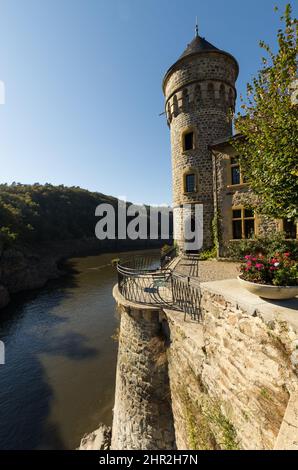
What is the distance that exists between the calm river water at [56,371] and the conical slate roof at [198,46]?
21.4 m

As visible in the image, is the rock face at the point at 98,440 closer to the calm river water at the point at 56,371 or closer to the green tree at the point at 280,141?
the calm river water at the point at 56,371

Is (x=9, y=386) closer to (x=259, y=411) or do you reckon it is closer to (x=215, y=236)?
(x=259, y=411)

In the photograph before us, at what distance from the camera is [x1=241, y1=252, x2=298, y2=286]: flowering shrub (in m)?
2.94

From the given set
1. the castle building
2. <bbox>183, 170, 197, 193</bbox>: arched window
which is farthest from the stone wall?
<bbox>183, 170, 197, 193</bbox>: arched window

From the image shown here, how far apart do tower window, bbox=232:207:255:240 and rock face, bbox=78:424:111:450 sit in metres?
12.4

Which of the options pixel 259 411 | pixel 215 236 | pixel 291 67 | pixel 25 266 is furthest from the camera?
pixel 25 266

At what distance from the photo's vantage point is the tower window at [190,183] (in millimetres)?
15062

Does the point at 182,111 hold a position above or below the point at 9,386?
above

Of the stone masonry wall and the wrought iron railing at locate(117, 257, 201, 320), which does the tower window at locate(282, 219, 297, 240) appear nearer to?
the stone masonry wall

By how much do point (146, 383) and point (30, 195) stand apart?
67759mm

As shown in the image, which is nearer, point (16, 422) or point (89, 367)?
point (16, 422)

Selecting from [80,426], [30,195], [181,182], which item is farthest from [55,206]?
[80,426]

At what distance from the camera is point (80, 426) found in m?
9.59

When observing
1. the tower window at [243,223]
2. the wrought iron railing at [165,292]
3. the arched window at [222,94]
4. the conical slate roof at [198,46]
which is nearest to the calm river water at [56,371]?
the wrought iron railing at [165,292]
